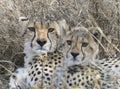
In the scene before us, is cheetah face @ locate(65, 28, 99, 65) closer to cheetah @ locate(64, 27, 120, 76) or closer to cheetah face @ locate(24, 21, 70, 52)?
cheetah @ locate(64, 27, 120, 76)

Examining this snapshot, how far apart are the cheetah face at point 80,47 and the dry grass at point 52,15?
2.21 ft

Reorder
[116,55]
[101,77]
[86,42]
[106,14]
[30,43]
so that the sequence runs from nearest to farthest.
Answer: [101,77], [86,42], [30,43], [116,55], [106,14]

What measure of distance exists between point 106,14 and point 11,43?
92 cm

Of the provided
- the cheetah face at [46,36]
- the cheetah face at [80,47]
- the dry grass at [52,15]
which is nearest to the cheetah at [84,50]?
the cheetah face at [80,47]

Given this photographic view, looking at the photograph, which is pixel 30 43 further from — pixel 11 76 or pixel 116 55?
pixel 116 55

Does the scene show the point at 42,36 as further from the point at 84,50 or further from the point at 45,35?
the point at 84,50

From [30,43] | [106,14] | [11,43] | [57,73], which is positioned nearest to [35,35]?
[30,43]

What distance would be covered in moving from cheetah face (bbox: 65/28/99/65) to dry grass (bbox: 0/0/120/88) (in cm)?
67

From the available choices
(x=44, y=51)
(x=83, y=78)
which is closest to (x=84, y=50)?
(x=83, y=78)

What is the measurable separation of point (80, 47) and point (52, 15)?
123cm

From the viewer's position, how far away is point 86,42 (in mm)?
3859

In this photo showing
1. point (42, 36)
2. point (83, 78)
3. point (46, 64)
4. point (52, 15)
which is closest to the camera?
point (83, 78)

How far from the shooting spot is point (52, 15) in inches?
195

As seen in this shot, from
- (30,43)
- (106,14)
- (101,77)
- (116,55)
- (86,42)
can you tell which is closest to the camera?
(101,77)
